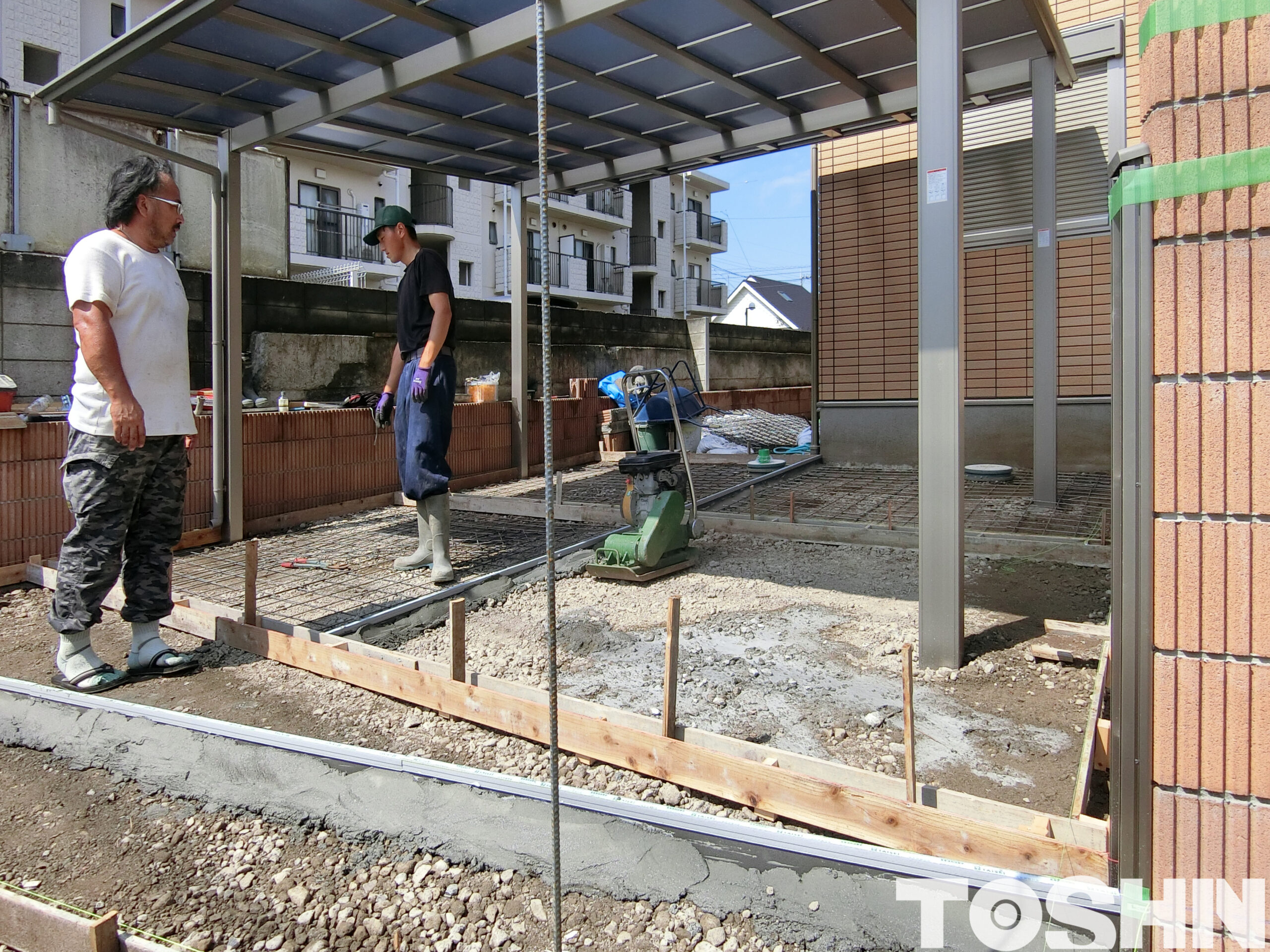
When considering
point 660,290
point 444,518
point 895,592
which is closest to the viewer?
point 895,592

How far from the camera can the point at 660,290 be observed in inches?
1388

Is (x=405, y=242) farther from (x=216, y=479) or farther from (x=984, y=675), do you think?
(x=984, y=675)

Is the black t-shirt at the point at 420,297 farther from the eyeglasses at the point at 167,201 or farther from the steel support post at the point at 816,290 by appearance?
the steel support post at the point at 816,290

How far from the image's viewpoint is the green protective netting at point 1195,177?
1.32 meters

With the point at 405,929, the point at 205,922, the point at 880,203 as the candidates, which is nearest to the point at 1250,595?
the point at 405,929

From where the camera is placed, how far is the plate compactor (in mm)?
4500

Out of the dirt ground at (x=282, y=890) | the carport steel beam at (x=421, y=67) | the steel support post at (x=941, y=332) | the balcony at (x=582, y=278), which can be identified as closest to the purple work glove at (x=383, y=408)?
the carport steel beam at (x=421, y=67)

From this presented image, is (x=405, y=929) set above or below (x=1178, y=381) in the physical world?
below

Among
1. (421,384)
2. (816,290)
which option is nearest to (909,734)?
(421,384)

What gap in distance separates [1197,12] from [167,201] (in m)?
3.22

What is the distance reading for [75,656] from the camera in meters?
2.98

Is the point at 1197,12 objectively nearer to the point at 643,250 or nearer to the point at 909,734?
the point at 909,734

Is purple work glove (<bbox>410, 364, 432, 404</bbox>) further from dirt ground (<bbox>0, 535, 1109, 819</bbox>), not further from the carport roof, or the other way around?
the carport roof

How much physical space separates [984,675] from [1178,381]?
1985 mm
